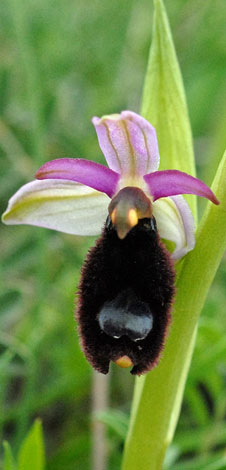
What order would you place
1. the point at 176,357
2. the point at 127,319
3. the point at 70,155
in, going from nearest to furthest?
the point at 127,319 < the point at 176,357 < the point at 70,155

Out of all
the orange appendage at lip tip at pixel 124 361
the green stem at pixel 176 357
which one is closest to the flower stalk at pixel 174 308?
the green stem at pixel 176 357

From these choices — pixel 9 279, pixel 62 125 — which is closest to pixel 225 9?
Result: pixel 62 125

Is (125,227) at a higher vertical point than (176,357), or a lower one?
higher

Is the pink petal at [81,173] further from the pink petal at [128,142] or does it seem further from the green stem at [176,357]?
the green stem at [176,357]

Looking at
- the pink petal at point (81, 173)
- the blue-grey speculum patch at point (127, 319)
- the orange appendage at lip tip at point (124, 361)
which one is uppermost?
the pink petal at point (81, 173)

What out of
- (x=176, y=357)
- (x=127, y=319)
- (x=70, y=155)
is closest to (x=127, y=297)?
(x=127, y=319)

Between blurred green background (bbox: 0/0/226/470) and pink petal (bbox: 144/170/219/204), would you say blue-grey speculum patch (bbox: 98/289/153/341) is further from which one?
blurred green background (bbox: 0/0/226/470)

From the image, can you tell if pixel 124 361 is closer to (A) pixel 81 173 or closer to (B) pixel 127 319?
(B) pixel 127 319

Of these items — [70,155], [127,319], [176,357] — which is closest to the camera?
[127,319]
